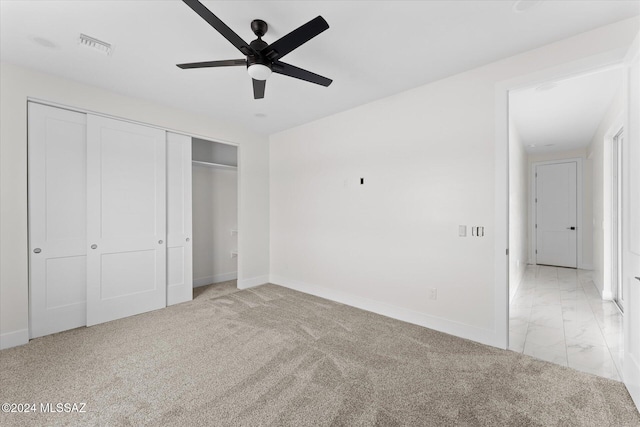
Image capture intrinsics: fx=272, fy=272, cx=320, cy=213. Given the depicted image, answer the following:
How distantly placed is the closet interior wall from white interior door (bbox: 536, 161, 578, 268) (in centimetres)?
731

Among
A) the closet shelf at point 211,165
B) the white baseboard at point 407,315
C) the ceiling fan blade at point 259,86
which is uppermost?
the ceiling fan blade at point 259,86

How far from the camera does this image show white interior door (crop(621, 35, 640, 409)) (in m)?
1.87

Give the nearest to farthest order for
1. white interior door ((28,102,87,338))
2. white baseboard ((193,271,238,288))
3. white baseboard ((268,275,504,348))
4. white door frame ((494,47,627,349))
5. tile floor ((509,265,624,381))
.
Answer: tile floor ((509,265,624,381)) → white door frame ((494,47,627,349)) → white baseboard ((268,275,504,348)) → white interior door ((28,102,87,338)) → white baseboard ((193,271,238,288))

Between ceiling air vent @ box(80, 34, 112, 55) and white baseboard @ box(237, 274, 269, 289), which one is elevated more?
ceiling air vent @ box(80, 34, 112, 55)

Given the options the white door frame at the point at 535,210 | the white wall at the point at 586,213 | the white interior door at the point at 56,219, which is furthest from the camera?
the white door frame at the point at 535,210

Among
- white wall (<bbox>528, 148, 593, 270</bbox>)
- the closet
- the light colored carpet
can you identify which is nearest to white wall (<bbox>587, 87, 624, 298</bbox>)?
white wall (<bbox>528, 148, 593, 270</bbox>)

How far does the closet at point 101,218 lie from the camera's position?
2877mm

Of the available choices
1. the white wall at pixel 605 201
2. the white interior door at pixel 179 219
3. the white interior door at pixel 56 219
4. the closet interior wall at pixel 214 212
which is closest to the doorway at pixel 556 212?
the white wall at pixel 605 201

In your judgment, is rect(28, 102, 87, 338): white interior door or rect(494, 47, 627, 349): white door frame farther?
rect(28, 102, 87, 338): white interior door

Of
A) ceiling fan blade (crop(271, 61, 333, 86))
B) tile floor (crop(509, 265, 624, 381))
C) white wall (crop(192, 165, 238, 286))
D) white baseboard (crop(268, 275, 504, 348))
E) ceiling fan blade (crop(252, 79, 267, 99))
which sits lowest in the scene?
tile floor (crop(509, 265, 624, 381))

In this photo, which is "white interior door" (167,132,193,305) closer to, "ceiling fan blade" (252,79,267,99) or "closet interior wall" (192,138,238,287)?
"closet interior wall" (192,138,238,287)

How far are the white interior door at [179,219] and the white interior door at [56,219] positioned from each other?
0.92 m

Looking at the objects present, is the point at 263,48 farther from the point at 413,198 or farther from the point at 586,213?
the point at 586,213

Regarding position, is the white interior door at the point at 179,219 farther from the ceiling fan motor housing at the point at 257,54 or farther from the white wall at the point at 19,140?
the ceiling fan motor housing at the point at 257,54
